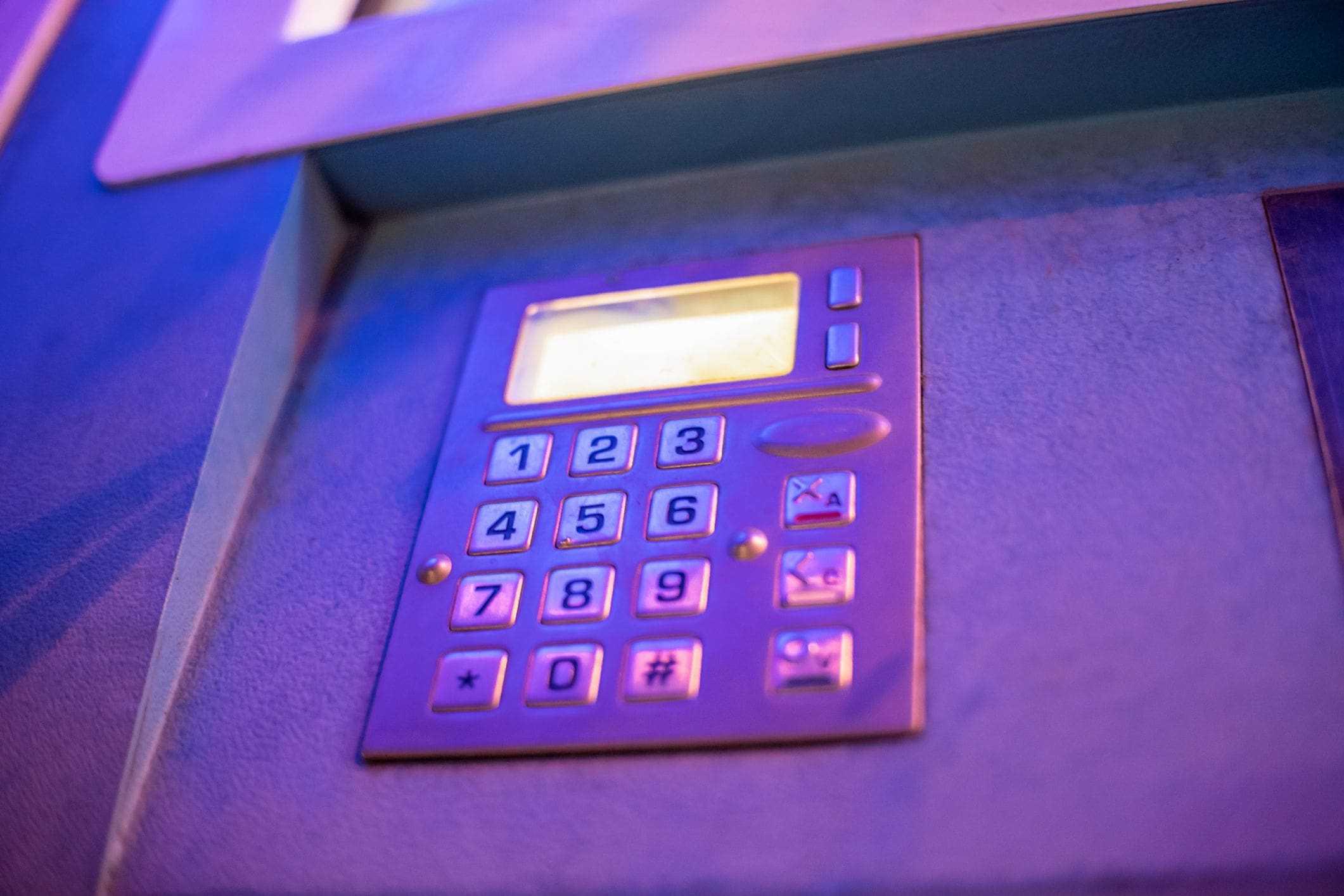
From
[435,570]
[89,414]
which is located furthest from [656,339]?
[89,414]

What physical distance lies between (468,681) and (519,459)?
141 mm

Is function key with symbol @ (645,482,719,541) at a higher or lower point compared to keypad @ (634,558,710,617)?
higher

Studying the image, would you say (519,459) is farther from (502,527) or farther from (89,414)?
(89,414)

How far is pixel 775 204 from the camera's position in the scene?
75 cm

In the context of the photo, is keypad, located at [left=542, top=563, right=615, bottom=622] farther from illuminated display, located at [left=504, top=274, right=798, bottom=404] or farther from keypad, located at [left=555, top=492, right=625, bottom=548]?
illuminated display, located at [left=504, top=274, right=798, bottom=404]

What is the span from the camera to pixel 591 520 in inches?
23.8

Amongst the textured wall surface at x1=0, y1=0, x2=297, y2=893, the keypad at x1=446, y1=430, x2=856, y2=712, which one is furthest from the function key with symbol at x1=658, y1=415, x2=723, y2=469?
the textured wall surface at x1=0, y1=0, x2=297, y2=893

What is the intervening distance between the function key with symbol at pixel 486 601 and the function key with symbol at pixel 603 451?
0.07m

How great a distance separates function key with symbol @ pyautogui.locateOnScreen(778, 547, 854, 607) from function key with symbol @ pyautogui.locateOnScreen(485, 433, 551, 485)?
0.17 metres

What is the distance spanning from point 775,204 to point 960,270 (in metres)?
0.15

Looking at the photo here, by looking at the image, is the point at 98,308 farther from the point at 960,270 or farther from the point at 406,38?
the point at 960,270

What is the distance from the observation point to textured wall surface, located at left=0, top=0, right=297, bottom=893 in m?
0.58

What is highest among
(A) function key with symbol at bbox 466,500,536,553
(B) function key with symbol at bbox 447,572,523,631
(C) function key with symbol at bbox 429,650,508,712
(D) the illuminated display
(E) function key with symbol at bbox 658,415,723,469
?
(D) the illuminated display

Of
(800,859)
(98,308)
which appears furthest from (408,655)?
(98,308)
